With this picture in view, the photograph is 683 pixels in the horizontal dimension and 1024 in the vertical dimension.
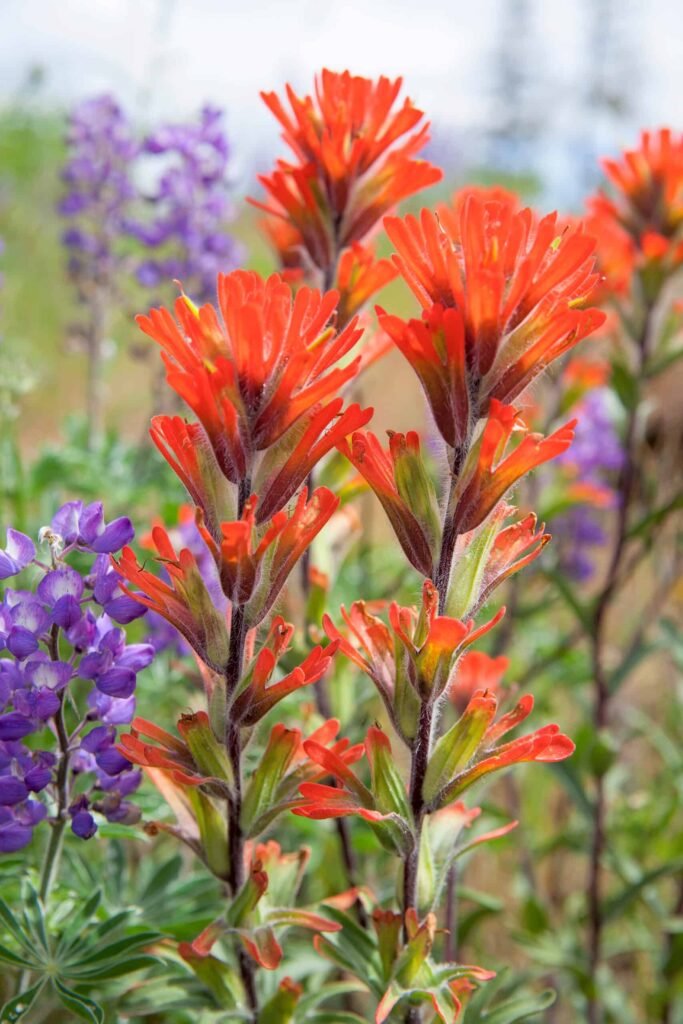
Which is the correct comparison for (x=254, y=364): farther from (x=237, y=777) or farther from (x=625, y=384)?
(x=625, y=384)

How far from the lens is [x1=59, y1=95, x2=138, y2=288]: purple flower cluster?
8.91 ft

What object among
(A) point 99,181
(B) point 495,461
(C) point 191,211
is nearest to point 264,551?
(B) point 495,461

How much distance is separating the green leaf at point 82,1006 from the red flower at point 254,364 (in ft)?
Answer: 1.82

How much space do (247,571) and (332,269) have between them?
23.6 inches

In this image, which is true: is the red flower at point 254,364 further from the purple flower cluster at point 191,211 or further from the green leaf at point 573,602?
the purple flower cluster at point 191,211

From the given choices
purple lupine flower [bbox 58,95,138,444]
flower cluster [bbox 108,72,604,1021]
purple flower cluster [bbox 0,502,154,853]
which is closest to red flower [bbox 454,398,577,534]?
flower cluster [bbox 108,72,604,1021]

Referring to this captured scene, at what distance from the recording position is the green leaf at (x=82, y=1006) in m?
0.99

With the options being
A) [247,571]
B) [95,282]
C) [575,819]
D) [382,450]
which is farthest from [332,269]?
[575,819]

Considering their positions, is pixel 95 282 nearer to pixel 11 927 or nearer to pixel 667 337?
pixel 667 337

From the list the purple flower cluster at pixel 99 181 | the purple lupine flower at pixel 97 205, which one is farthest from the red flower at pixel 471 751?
the purple flower cluster at pixel 99 181

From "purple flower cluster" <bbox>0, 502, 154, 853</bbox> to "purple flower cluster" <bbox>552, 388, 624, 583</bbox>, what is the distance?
1817 millimetres

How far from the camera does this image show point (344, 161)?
1.26m

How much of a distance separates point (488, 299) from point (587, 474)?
6.57 ft

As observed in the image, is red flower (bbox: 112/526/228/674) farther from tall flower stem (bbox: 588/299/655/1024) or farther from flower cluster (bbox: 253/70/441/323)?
tall flower stem (bbox: 588/299/655/1024)
